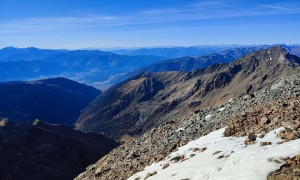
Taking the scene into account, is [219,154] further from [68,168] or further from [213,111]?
[68,168]

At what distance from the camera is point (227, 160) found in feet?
87.4

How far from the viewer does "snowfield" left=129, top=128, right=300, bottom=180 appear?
22.8 meters

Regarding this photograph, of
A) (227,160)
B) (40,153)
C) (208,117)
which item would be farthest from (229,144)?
(40,153)

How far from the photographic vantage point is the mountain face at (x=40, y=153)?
113 meters

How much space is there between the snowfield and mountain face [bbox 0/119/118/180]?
3384 inches

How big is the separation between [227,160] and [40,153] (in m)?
112

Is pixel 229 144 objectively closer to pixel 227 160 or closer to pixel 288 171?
pixel 227 160

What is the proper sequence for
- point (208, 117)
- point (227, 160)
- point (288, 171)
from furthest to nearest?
point (208, 117)
point (227, 160)
point (288, 171)

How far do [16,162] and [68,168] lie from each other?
57.9 ft

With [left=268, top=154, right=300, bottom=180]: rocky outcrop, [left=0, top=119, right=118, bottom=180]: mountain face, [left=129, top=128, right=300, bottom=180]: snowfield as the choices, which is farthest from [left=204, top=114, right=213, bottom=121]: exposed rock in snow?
[left=0, top=119, right=118, bottom=180]: mountain face

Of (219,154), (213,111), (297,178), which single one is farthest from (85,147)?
(297,178)

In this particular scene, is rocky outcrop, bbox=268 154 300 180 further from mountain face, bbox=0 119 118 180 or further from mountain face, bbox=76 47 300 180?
mountain face, bbox=0 119 118 180

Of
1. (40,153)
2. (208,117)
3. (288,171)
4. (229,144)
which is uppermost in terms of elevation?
(288,171)

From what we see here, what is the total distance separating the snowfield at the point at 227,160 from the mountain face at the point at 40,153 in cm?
8596
